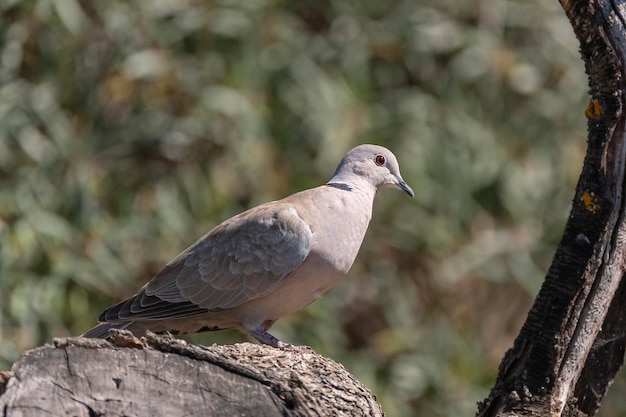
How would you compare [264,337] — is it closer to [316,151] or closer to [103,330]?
[103,330]

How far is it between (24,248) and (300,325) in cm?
184

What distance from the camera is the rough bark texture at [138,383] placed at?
2.74m

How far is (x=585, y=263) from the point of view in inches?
143

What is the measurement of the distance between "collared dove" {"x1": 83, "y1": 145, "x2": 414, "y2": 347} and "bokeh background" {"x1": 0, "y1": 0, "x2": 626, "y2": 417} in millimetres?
2179

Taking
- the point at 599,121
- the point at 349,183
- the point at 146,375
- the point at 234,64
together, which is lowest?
the point at 146,375

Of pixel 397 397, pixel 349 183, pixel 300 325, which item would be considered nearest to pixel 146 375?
pixel 349 183

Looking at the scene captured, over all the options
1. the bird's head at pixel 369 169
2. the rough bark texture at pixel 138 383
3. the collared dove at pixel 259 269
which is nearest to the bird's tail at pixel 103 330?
the collared dove at pixel 259 269

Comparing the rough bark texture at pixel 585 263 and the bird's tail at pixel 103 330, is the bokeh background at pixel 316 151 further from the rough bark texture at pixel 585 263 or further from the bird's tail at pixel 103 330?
the rough bark texture at pixel 585 263

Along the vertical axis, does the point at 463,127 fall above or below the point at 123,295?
above

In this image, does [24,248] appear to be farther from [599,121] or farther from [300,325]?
[599,121]

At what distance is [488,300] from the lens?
27.8ft

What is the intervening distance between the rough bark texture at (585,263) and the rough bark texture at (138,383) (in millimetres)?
935

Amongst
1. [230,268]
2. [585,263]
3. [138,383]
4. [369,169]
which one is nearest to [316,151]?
[369,169]

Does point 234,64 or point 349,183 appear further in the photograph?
point 234,64
